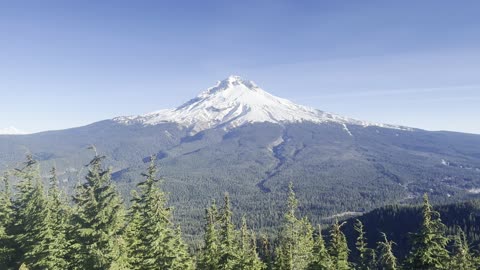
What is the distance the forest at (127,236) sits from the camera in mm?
27328

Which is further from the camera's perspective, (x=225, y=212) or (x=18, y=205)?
(x=18, y=205)

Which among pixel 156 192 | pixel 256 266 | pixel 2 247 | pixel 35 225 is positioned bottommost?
pixel 256 266

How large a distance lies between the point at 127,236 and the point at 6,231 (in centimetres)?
1343

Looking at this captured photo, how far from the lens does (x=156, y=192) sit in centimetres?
3281

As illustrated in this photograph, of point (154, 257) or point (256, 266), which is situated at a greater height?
point (154, 257)

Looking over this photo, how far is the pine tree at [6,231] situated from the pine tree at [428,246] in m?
35.7

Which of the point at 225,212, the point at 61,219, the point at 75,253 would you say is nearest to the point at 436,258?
the point at 225,212

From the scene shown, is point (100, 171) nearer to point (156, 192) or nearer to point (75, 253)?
point (156, 192)

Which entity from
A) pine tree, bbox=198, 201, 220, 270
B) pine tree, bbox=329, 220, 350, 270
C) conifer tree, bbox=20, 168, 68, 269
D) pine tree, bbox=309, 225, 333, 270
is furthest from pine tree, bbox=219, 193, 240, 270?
conifer tree, bbox=20, 168, 68, 269

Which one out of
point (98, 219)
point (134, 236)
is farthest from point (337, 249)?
point (98, 219)

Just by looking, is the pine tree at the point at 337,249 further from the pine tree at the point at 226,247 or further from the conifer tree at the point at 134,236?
the conifer tree at the point at 134,236

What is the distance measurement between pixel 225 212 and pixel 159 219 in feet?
26.9

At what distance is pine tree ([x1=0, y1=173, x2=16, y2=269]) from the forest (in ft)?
0.29

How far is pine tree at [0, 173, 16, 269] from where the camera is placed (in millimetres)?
40219
